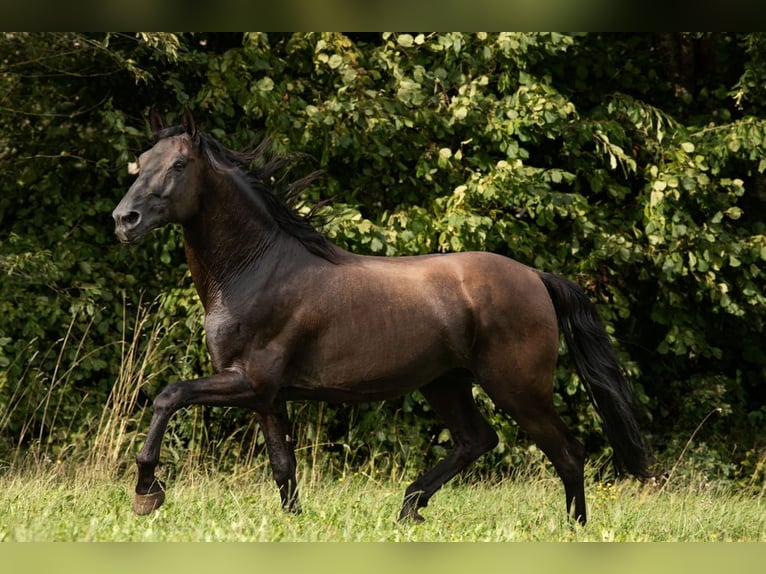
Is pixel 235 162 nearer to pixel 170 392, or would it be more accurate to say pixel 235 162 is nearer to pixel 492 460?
pixel 170 392

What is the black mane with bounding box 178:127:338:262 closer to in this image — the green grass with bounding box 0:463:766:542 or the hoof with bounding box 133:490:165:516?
the green grass with bounding box 0:463:766:542

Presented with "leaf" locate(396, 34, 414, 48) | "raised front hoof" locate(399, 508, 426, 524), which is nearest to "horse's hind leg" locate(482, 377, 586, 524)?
"raised front hoof" locate(399, 508, 426, 524)

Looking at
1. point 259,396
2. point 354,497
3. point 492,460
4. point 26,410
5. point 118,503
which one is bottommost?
point 492,460

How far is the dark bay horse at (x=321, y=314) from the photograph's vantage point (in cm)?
491

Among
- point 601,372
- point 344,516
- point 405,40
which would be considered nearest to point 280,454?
point 344,516

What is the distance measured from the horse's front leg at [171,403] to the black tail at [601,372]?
190 centimetres

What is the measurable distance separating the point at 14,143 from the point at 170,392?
17.8 ft

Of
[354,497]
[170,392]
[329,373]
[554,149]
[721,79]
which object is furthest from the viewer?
[721,79]

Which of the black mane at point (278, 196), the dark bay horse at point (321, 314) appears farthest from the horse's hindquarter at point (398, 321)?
the black mane at point (278, 196)

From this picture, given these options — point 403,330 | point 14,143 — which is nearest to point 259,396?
point 403,330

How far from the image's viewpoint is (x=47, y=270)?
27.2ft

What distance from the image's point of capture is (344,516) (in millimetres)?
4891

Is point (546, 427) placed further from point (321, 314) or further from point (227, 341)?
point (227, 341)

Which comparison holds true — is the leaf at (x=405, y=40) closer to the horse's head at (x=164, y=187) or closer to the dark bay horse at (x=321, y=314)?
the dark bay horse at (x=321, y=314)
